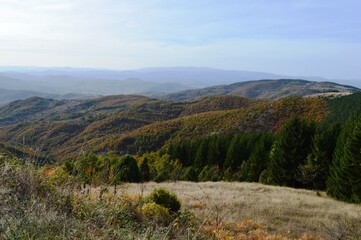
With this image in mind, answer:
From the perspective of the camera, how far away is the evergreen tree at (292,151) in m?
29.2

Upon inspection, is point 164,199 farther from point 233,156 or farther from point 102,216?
point 233,156

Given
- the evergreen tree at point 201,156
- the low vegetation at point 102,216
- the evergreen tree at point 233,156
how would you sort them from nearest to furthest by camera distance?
the low vegetation at point 102,216 → the evergreen tree at point 233,156 → the evergreen tree at point 201,156

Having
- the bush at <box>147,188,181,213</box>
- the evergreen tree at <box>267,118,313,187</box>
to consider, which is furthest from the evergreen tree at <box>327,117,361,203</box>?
the bush at <box>147,188,181,213</box>

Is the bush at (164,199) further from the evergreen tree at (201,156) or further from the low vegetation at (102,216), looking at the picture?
the evergreen tree at (201,156)

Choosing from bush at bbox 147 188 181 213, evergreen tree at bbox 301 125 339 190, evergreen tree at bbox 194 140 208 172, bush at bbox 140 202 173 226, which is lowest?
evergreen tree at bbox 194 140 208 172

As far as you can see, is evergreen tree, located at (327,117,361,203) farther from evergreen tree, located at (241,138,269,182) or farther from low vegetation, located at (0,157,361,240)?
evergreen tree, located at (241,138,269,182)

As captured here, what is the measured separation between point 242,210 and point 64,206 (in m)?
8.15

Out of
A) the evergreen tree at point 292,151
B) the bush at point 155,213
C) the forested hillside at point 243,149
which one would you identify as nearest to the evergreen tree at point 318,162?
the forested hillside at point 243,149

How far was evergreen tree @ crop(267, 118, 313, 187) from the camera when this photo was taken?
95.9 ft

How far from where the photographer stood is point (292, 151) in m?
29.2

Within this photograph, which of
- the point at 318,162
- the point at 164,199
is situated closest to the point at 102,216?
the point at 164,199

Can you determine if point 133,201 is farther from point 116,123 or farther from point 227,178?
point 116,123

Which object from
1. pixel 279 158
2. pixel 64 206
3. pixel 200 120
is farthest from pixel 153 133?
pixel 64 206

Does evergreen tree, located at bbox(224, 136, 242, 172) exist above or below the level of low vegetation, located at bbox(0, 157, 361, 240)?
below
